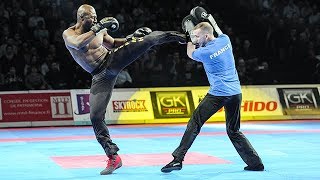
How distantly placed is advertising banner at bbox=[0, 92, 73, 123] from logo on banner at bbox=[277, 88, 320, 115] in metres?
6.70

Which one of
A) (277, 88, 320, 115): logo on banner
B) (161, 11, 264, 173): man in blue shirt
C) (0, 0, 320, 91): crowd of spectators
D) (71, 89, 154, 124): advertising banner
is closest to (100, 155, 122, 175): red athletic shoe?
(161, 11, 264, 173): man in blue shirt

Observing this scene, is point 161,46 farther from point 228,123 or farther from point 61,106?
point 228,123

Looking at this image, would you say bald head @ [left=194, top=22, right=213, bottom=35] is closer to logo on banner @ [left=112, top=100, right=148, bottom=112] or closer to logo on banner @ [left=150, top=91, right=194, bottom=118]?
logo on banner @ [left=112, top=100, right=148, bottom=112]

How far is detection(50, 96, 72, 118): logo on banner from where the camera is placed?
16953mm

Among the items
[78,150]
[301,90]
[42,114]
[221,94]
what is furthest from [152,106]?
[221,94]

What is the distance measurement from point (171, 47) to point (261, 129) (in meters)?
6.32

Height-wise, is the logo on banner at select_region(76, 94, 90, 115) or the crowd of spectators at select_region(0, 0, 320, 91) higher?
the crowd of spectators at select_region(0, 0, 320, 91)

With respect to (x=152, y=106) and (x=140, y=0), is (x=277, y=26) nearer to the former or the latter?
(x=140, y=0)

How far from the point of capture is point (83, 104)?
1712cm

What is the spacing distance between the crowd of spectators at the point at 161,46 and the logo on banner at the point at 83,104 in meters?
0.76

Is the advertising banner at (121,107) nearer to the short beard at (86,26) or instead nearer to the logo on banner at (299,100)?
the logo on banner at (299,100)

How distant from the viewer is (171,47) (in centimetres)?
2072

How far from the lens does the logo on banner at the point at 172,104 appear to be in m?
17.7

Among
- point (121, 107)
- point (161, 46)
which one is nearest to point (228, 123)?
point (121, 107)
